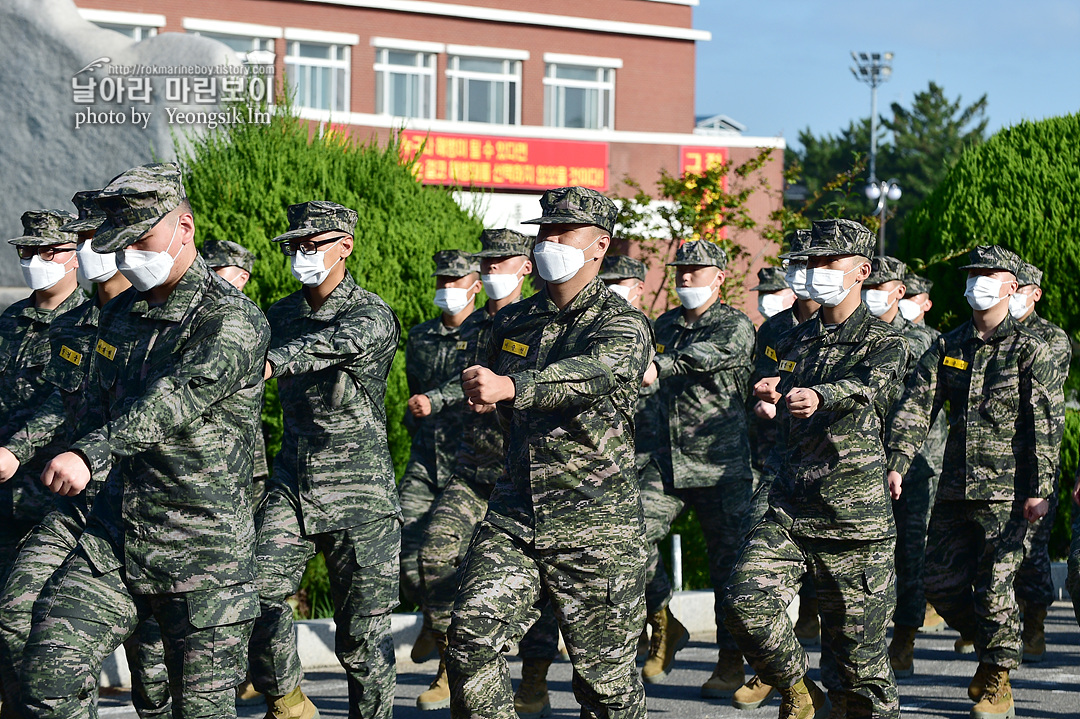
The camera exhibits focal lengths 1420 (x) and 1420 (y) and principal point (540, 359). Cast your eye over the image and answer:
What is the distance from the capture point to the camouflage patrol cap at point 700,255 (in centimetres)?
895

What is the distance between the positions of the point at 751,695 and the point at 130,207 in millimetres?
4467

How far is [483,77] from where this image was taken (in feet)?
130

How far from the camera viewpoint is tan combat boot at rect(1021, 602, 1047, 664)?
352 inches

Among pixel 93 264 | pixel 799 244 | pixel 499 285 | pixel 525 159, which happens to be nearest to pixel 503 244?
pixel 499 285

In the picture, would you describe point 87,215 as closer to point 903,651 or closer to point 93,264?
point 93,264

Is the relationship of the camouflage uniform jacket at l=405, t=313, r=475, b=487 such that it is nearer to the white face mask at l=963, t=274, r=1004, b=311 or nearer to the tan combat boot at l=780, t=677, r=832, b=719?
the tan combat boot at l=780, t=677, r=832, b=719

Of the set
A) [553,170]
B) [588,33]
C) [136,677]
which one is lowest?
[136,677]

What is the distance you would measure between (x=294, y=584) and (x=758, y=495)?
101 inches

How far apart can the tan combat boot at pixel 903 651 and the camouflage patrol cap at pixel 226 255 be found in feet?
14.9

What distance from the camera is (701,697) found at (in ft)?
26.3

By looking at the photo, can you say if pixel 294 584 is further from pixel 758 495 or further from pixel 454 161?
pixel 454 161

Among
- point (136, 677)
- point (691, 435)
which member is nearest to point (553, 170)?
point (691, 435)

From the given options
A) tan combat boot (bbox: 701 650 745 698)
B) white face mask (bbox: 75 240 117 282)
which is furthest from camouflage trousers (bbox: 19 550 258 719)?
tan combat boot (bbox: 701 650 745 698)

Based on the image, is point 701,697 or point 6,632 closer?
point 6,632
